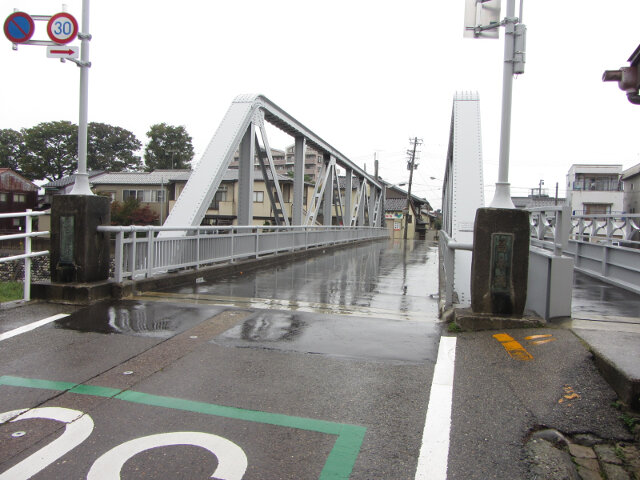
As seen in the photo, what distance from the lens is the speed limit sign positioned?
6.61m

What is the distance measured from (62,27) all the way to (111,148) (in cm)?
7814

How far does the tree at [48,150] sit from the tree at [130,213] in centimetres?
2656

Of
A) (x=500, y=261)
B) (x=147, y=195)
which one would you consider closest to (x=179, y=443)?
(x=500, y=261)

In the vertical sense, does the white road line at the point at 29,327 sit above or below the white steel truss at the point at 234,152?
below

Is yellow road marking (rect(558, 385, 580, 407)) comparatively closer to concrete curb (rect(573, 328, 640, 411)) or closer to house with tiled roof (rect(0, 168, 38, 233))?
concrete curb (rect(573, 328, 640, 411))

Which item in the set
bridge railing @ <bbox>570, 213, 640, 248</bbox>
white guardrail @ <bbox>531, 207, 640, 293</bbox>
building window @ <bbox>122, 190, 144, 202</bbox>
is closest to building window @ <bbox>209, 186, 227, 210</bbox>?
building window @ <bbox>122, 190, 144, 202</bbox>

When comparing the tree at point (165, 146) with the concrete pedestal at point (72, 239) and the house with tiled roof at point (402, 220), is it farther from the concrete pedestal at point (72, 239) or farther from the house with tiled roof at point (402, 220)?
the concrete pedestal at point (72, 239)

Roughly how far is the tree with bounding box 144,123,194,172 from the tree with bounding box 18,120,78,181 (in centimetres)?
1045

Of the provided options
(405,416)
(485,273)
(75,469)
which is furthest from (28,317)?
(485,273)

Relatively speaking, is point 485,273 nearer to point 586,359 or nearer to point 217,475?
point 586,359

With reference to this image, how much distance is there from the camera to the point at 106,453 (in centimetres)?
271

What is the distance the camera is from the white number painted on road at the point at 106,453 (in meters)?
2.52

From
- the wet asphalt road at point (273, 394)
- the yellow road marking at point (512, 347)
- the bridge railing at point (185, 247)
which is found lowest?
the wet asphalt road at point (273, 394)

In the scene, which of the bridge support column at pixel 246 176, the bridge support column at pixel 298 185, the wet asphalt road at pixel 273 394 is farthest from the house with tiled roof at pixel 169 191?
the wet asphalt road at pixel 273 394
